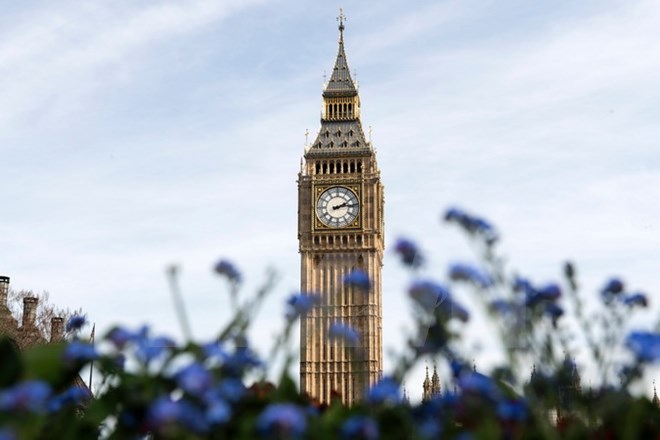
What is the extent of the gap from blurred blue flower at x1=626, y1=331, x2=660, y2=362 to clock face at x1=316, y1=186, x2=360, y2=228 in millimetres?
58809

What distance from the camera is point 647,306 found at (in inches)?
200

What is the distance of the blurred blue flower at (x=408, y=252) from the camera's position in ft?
15.3

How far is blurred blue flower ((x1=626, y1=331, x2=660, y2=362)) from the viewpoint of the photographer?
372cm

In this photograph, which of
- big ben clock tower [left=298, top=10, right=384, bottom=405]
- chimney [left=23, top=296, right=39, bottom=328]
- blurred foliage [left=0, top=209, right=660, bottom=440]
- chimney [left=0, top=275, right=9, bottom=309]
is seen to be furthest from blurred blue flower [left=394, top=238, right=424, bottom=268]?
big ben clock tower [left=298, top=10, right=384, bottom=405]

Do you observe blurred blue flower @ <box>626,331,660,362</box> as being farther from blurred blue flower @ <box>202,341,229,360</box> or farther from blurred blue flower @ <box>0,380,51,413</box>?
blurred blue flower @ <box>0,380,51,413</box>

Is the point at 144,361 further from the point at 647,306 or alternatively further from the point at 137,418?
the point at 647,306

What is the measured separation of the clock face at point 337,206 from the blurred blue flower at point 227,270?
189ft

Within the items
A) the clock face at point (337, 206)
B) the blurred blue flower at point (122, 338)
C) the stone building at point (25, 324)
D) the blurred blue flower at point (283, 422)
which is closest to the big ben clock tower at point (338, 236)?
the clock face at point (337, 206)

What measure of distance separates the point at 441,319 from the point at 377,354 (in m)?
58.9

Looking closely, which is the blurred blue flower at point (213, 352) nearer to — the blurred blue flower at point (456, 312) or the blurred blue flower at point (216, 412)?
the blurred blue flower at point (216, 412)

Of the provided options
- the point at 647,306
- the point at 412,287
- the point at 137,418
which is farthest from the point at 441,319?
the point at 137,418

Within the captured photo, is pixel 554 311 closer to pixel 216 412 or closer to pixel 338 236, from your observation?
pixel 216 412

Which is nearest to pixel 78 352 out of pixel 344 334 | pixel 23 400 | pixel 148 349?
pixel 148 349

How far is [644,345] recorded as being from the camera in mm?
3783
